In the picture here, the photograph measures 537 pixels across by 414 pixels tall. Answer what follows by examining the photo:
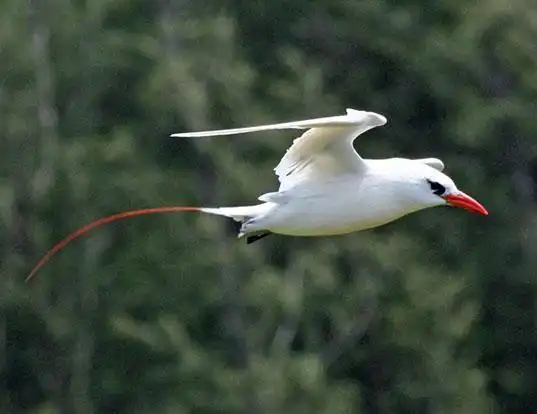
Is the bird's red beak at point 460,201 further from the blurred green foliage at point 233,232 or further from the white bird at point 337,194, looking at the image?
the blurred green foliage at point 233,232

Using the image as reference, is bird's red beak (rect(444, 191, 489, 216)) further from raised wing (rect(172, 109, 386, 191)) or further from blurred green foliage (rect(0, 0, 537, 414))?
blurred green foliage (rect(0, 0, 537, 414))

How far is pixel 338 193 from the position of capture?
11953mm

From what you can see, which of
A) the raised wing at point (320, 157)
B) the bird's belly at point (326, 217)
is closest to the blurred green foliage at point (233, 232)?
the raised wing at point (320, 157)

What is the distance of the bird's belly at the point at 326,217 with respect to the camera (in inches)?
468

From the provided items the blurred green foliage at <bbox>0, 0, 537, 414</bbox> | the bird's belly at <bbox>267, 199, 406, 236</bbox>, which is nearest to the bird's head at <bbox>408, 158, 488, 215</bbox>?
the bird's belly at <bbox>267, 199, 406, 236</bbox>

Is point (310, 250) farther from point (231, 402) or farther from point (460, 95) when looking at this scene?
point (460, 95)

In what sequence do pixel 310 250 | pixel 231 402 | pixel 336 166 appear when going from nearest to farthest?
pixel 336 166, pixel 231 402, pixel 310 250

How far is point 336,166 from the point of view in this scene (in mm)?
12008

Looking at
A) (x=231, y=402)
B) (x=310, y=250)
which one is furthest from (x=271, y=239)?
(x=231, y=402)

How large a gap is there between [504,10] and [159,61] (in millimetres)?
3809

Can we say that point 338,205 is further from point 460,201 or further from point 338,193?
point 460,201

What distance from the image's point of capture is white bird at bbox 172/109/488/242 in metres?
11.9

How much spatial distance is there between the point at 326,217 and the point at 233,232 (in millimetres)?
12071

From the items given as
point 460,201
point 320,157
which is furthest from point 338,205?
point 460,201
